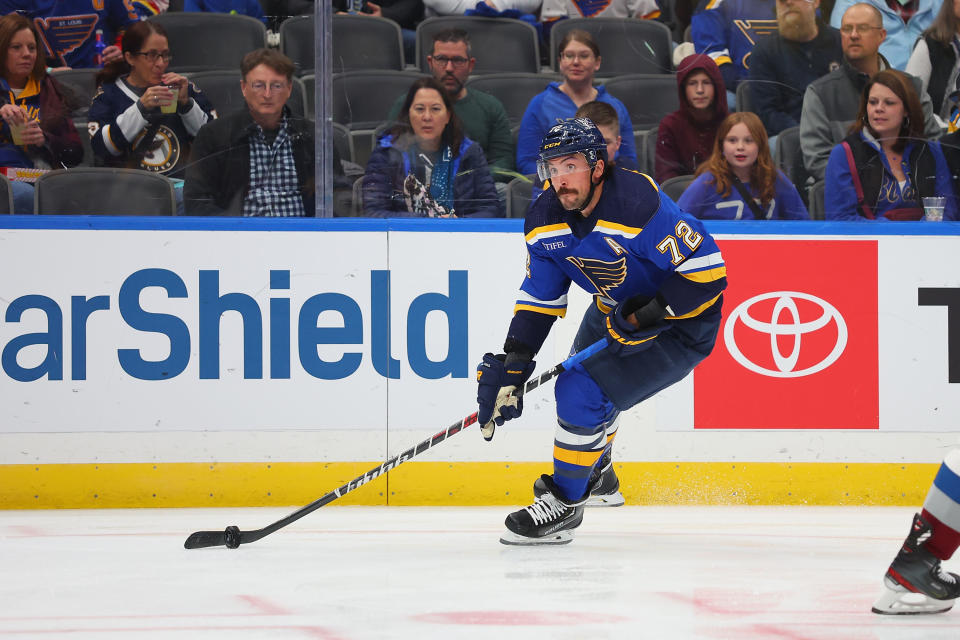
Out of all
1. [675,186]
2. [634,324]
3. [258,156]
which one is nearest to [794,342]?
[675,186]

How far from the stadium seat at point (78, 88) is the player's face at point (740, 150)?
2.41 metres

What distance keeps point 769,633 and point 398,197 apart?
7.82 feet

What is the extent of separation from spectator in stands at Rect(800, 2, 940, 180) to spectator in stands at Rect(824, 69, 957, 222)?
0.13 ft

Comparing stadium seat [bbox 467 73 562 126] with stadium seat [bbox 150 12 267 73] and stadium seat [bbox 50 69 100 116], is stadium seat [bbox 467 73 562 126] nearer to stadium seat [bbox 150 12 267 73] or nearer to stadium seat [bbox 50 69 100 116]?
stadium seat [bbox 150 12 267 73]

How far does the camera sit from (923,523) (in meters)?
2.33

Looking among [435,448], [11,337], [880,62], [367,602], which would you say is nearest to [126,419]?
[11,337]

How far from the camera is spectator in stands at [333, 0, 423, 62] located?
14.1ft

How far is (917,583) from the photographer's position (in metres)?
2.27

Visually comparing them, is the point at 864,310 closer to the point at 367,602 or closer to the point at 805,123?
the point at 805,123

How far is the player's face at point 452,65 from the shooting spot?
423 centimetres

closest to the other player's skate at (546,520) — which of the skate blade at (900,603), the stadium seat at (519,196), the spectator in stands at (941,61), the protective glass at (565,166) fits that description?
the protective glass at (565,166)

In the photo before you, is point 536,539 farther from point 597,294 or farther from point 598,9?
point 598,9

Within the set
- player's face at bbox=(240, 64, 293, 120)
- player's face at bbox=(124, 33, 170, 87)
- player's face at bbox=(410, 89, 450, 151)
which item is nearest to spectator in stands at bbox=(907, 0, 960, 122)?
player's face at bbox=(410, 89, 450, 151)

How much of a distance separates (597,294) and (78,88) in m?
2.15
